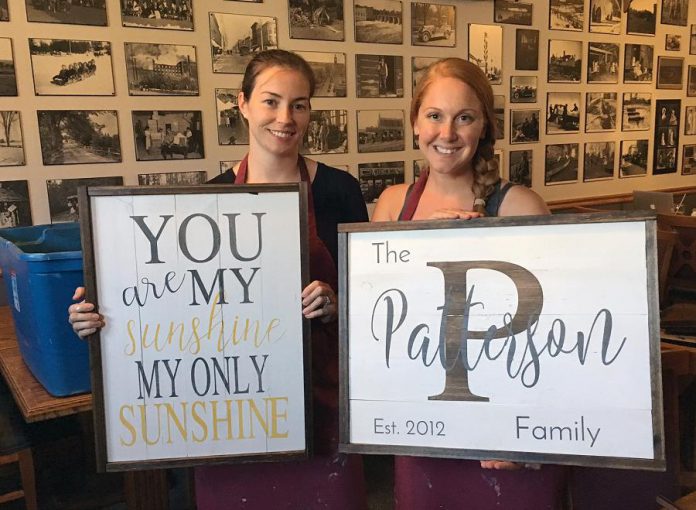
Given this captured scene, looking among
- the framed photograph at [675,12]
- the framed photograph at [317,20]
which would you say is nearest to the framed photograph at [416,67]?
the framed photograph at [317,20]

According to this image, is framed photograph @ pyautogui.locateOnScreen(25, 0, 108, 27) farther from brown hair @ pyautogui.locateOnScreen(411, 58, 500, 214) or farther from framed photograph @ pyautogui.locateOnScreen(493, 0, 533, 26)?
framed photograph @ pyautogui.locateOnScreen(493, 0, 533, 26)

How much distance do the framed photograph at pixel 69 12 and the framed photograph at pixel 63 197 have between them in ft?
2.13

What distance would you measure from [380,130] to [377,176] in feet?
0.85

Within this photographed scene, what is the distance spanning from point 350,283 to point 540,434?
41 cm

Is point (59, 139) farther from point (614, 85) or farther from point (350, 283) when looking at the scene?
point (614, 85)

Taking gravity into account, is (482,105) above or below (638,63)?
below

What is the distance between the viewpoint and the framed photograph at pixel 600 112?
4223 millimetres

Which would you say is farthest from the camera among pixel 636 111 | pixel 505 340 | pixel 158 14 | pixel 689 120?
pixel 689 120

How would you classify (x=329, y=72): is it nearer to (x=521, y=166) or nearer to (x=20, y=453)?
(x=521, y=166)

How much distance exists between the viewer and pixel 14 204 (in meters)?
2.46

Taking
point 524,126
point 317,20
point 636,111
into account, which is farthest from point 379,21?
point 636,111

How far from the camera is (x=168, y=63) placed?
8.76ft

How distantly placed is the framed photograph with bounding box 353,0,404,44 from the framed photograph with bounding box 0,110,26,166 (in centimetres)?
171

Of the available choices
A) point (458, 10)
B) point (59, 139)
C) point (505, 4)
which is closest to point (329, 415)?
point (59, 139)
